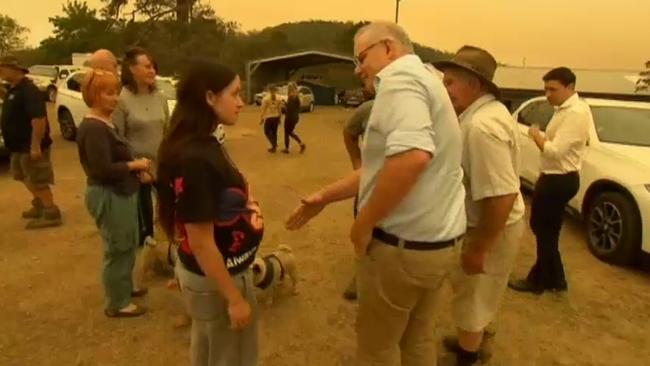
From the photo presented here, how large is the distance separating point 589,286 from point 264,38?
167ft

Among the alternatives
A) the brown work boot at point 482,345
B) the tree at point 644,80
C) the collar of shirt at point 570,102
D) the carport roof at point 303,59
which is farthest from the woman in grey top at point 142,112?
the carport roof at point 303,59

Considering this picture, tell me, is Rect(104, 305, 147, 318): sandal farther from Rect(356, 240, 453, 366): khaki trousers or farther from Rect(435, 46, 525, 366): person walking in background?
Rect(435, 46, 525, 366): person walking in background

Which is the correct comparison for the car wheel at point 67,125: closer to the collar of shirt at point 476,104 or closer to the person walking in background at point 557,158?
the person walking in background at point 557,158

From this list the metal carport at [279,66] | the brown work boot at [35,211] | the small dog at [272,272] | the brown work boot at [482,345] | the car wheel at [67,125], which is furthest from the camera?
the metal carport at [279,66]

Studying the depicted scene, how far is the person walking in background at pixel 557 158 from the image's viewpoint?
3.94 m

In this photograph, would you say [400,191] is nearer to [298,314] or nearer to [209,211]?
[209,211]

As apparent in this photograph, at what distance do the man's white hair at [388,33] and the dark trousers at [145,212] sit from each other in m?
2.58

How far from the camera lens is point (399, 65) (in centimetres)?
193

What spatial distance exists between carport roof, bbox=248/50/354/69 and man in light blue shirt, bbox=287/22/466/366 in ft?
104

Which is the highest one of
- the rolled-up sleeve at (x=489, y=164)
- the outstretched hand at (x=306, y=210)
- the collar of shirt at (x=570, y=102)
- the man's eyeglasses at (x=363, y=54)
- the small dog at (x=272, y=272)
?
the man's eyeglasses at (x=363, y=54)

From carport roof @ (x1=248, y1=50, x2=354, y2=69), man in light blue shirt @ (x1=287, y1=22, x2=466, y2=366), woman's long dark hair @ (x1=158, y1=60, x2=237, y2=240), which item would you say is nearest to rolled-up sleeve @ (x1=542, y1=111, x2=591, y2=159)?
man in light blue shirt @ (x1=287, y1=22, x2=466, y2=366)

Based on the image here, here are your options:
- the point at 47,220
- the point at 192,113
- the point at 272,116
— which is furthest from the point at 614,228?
the point at 272,116

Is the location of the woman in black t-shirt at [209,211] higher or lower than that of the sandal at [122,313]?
higher

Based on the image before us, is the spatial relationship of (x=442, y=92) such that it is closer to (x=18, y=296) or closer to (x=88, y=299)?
(x=88, y=299)
